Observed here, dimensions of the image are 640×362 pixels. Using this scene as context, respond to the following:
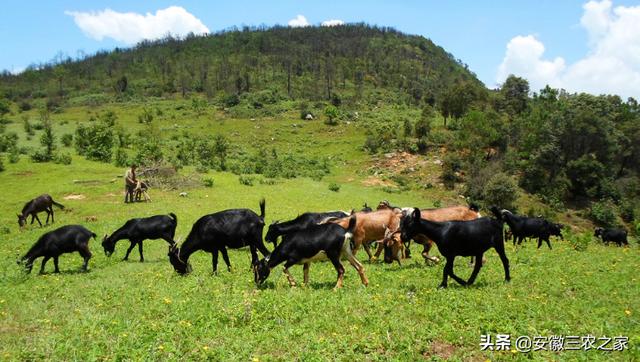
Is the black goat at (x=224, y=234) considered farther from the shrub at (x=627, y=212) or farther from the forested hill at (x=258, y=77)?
the forested hill at (x=258, y=77)

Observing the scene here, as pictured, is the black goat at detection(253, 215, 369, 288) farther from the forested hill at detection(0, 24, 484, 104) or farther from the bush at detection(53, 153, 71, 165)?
the forested hill at detection(0, 24, 484, 104)

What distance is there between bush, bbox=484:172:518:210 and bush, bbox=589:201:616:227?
11156 mm

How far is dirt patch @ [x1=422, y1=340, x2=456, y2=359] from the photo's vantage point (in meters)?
8.02

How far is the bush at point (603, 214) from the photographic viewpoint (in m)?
52.1

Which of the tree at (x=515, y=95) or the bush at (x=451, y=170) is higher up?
the tree at (x=515, y=95)

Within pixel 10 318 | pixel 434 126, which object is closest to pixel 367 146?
pixel 434 126

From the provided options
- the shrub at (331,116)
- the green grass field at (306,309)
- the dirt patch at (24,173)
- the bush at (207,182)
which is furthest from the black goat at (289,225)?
the shrub at (331,116)

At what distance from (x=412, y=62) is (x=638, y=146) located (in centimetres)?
13401

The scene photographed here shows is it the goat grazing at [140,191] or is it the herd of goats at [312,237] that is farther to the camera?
the goat grazing at [140,191]

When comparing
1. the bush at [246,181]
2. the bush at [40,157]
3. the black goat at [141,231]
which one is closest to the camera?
the black goat at [141,231]

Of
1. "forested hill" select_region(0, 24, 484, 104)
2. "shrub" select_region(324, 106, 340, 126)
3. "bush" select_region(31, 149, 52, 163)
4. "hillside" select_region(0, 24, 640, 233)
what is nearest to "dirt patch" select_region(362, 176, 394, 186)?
"hillside" select_region(0, 24, 640, 233)

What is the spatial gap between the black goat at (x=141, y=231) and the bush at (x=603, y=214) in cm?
5003

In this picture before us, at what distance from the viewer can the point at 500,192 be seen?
160 ft

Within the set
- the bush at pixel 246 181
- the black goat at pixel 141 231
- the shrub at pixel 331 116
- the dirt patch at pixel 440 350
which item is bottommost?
the bush at pixel 246 181
